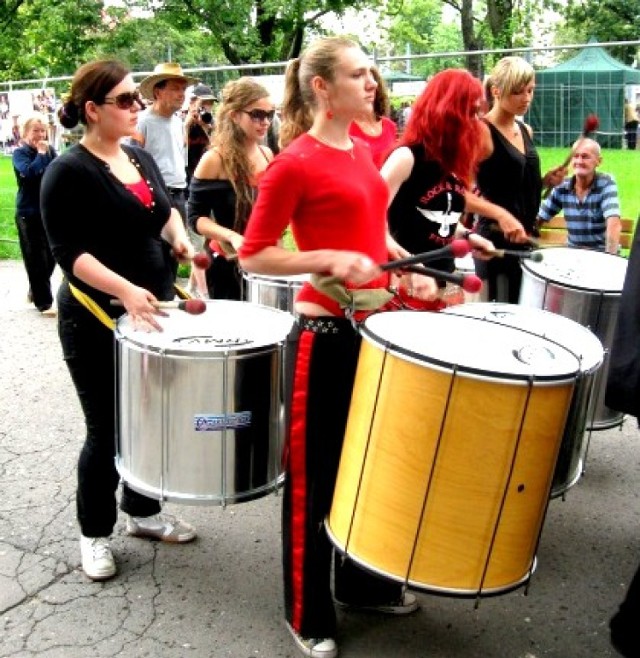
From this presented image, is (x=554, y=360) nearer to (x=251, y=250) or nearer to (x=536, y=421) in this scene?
(x=536, y=421)

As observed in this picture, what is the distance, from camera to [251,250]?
2420mm

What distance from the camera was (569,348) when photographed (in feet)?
8.46

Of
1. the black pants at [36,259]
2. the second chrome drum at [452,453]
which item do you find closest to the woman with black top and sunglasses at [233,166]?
the second chrome drum at [452,453]

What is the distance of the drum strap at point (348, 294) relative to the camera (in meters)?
2.41

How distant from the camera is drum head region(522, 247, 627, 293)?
3.50 meters

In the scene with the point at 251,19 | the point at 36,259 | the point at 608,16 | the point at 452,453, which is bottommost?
the point at 36,259

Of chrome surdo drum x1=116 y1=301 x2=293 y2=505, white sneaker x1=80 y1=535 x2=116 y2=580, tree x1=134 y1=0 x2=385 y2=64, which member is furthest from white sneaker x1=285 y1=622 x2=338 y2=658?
tree x1=134 y1=0 x2=385 y2=64

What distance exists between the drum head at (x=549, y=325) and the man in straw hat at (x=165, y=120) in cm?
305

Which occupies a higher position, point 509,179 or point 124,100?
point 124,100

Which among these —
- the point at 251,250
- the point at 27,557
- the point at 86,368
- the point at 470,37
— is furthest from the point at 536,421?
the point at 470,37

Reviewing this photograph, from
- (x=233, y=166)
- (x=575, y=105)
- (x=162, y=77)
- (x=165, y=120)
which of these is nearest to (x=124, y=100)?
(x=233, y=166)

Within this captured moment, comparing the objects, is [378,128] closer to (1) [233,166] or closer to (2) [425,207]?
(1) [233,166]

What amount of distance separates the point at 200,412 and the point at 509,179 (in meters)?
2.20

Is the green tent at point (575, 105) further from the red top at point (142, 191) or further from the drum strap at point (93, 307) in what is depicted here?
the drum strap at point (93, 307)
